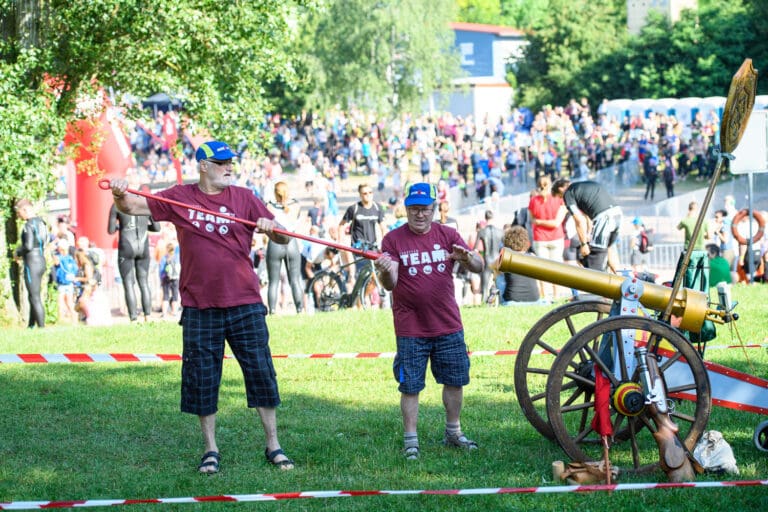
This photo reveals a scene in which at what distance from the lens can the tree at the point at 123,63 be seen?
47.4 feet

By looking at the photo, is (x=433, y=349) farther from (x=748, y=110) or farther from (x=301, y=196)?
(x=301, y=196)

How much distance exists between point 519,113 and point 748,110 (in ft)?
144

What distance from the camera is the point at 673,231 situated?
26.0 m

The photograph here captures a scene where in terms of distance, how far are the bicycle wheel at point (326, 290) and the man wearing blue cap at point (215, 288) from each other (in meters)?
9.23

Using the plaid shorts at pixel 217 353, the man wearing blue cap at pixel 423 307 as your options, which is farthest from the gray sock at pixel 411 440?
the plaid shorts at pixel 217 353

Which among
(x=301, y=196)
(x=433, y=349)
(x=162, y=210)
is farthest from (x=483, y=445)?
(x=301, y=196)

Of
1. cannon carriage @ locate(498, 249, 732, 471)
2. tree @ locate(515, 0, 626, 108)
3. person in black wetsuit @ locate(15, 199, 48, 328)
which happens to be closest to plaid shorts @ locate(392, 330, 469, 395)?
cannon carriage @ locate(498, 249, 732, 471)

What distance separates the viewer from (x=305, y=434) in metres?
7.88

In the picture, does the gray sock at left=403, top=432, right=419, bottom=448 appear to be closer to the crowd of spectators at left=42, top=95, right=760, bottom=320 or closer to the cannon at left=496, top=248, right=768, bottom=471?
the cannon at left=496, top=248, right=768, bottom=471

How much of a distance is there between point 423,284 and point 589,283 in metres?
1.14

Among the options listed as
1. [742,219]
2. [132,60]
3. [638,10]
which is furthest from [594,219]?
[638,10]

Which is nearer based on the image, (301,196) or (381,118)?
(301,196)

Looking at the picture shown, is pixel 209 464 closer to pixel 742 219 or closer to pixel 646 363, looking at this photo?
pixel 646 363

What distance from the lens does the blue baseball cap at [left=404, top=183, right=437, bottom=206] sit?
715cm
